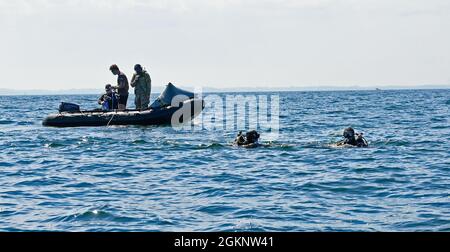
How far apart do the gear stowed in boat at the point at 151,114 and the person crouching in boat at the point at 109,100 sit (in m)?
0.59

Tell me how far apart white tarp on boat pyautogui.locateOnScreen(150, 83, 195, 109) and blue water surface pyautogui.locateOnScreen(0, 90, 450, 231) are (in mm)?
5626

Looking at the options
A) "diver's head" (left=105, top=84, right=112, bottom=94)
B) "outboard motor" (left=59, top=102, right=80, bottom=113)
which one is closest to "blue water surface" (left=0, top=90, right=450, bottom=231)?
"diver's head" (left=105, top=84, right=112, bottom=94)

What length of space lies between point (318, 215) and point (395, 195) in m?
2.29

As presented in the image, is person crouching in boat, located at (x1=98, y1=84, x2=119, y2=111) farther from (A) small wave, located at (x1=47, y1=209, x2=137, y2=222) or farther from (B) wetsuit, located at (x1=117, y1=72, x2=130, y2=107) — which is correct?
(A) small wave, located at (x1=47, y1=209, x2=137, y2=222)

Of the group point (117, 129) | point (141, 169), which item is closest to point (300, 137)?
point (117, 129)

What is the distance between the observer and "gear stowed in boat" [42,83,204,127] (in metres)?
27.2

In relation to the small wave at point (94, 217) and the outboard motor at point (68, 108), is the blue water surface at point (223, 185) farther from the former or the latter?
the outboard motor at point (68, 108)

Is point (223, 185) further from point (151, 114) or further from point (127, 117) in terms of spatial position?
point (127, 117)

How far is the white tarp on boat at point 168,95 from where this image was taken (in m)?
28.1

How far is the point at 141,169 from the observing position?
1526cm

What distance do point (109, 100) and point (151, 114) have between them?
8.46 feet
